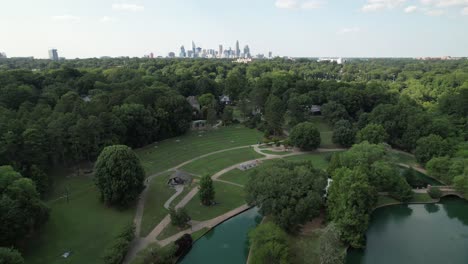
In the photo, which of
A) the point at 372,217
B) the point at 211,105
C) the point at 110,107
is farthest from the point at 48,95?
the point at 372,217

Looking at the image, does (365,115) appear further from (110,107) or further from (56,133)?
(56,133)

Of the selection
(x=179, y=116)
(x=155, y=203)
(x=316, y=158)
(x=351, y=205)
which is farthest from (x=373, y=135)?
(x=155, y=203)

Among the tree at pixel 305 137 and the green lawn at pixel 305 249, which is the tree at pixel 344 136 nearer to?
the tree at pixel 305 137

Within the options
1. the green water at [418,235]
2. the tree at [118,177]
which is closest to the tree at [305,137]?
the green water at [418,235]

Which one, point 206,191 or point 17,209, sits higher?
point 17,209

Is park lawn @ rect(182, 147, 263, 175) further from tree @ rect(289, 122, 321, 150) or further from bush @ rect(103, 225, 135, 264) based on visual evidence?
bush @ rect(103, 225, 135, 264)

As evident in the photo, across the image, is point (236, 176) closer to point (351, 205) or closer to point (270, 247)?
point (351, 205)

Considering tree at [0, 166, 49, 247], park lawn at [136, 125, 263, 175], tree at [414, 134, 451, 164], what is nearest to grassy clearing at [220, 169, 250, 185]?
park lawn at [136, 125, 263, 175]
